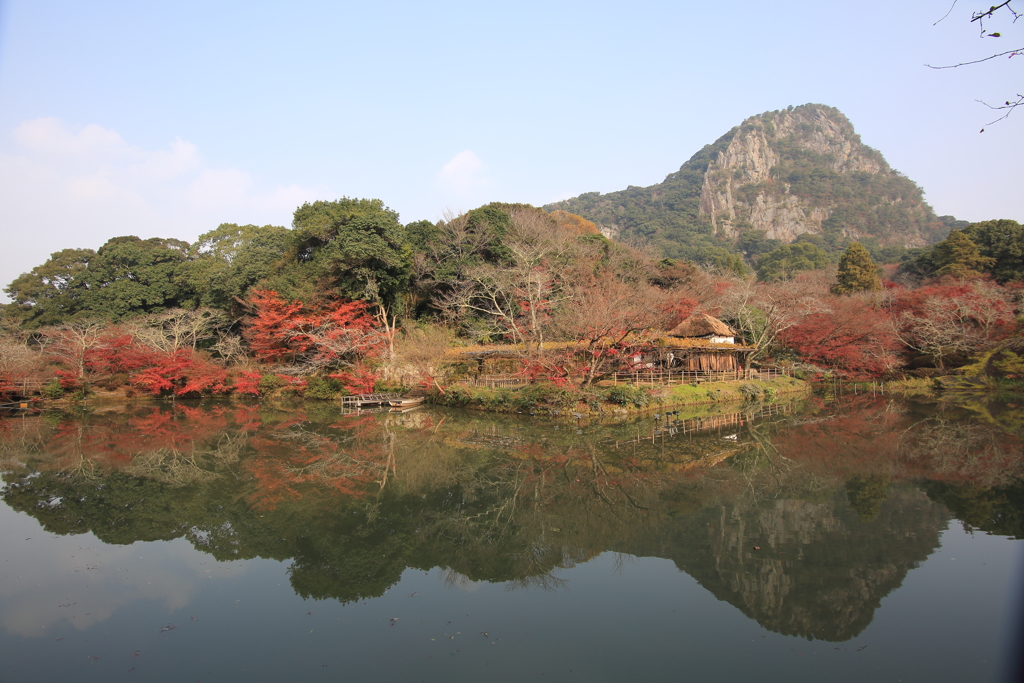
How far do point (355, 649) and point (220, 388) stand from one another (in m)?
21.6

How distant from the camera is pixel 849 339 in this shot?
80.6 ft

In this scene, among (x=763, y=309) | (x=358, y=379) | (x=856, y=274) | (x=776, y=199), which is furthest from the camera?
(x=776, y=199)

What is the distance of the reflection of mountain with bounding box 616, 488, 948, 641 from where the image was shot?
5.23m

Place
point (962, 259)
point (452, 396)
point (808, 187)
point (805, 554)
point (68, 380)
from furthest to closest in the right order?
point (808, 187) → point (962, 259) → point (68, 380) → point (452, 396) → point (805, 554)

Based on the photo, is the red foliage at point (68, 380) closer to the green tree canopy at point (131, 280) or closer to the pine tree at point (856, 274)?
the green tree canopy at point (131, 280)

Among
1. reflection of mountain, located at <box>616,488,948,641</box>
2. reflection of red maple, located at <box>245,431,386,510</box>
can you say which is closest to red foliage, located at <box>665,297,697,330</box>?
reflection of red maple, located at <box>245,431,386,510</box>

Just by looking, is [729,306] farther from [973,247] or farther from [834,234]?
[834,234]

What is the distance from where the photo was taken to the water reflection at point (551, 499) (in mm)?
6180

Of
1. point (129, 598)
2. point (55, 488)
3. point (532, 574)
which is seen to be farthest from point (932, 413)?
point (55, 488)

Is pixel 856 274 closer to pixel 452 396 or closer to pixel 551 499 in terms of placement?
pixel 452 396

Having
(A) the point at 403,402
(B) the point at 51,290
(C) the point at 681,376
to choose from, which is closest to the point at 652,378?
(C) the point at 681,376

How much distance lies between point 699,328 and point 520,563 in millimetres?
19049

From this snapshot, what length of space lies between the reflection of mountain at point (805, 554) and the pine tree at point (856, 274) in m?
29.3

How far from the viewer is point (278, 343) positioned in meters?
24.3
